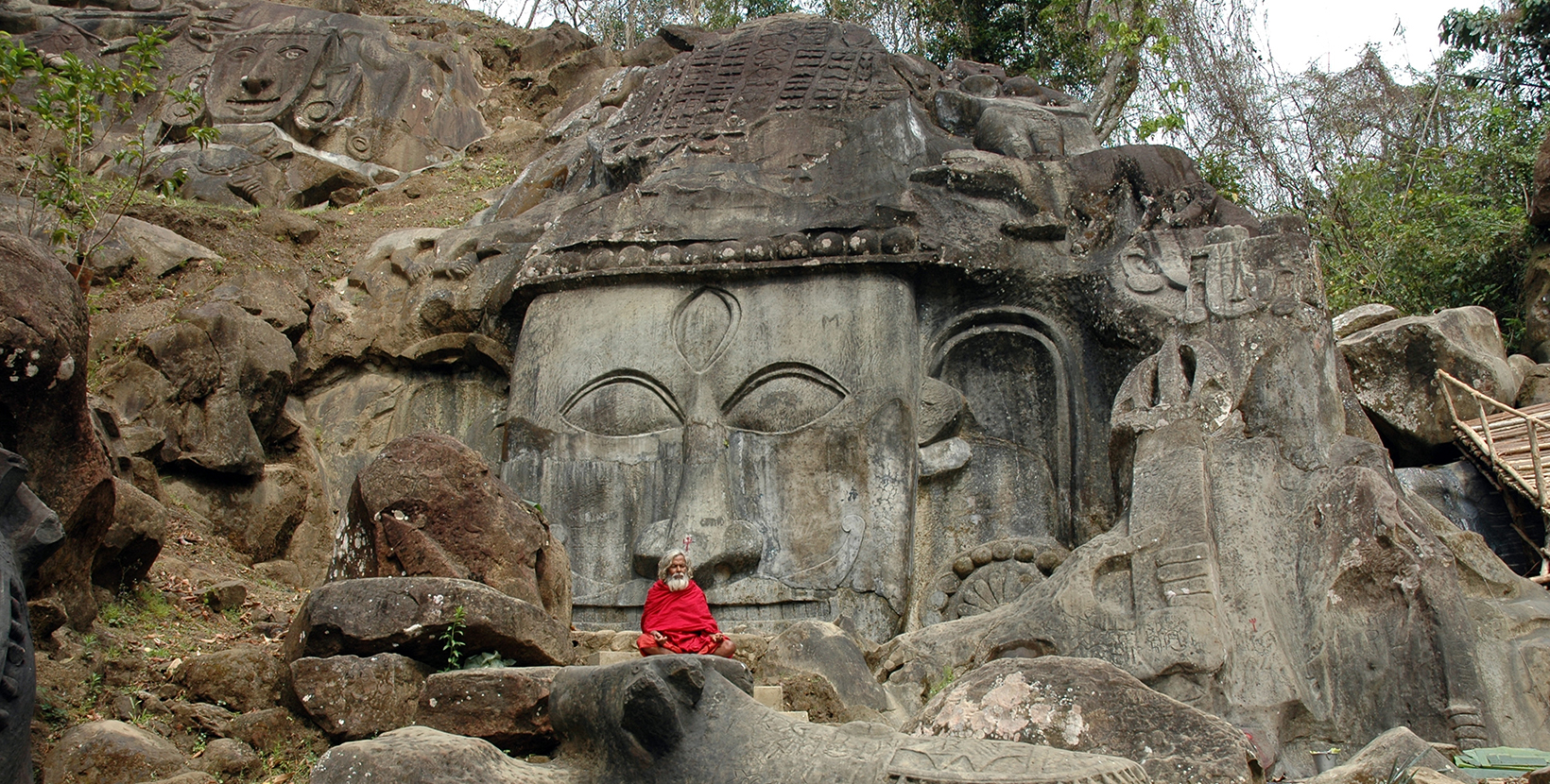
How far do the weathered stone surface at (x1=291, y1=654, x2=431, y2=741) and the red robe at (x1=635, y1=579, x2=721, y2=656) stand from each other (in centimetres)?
127

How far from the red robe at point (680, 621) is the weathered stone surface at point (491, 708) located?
1.15m

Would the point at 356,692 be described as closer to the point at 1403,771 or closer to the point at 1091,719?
the point at 1091,719

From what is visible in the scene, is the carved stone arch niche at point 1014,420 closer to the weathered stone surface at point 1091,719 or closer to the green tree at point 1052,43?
the weathered stone surface at point 1091,719

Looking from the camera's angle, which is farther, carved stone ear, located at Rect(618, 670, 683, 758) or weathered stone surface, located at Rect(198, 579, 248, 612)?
weathered stone surface, located at Rect(198, 579, 248, 612)

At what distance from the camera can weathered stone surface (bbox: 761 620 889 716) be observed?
5.70 m

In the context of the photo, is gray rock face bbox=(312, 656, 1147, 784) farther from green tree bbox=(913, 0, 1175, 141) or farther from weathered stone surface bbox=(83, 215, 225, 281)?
green tree bbox=(913, 0, 1175, 141)

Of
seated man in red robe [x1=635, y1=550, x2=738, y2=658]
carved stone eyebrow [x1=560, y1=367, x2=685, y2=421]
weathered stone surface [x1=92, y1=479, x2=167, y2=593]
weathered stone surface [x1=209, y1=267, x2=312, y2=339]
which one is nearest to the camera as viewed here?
seated man in red robe [x1=635, y1=550, x2=738, y2=658]

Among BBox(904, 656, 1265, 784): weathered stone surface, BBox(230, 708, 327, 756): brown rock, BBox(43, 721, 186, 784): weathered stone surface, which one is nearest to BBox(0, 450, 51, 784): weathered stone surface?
BBox(43, 721, 186, 784): weathered stone surface

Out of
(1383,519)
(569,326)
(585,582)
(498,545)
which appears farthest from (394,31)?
(1383,519)

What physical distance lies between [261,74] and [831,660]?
11.8m

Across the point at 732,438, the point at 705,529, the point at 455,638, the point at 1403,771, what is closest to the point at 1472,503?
the point at 732,438

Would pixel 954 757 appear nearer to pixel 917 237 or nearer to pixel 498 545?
pixel 498 545

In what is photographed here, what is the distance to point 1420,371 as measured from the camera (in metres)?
10.6

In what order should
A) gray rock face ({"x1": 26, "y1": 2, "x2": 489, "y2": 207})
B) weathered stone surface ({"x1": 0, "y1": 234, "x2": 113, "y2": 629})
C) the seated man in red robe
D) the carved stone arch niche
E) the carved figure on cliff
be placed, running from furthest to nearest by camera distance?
gray rock face ({"x1": 26, "y1": 2, "x2": 489, "y2": 207}) → the carved stone arch niche → the carved figure on cliff → the seated man in red robe → weathered stone surface ({"x1": 0, "y1": 234, "x2": 113, "y2": 629})
